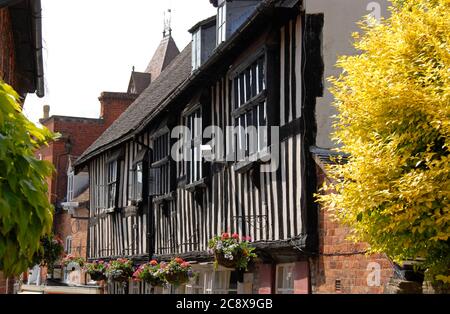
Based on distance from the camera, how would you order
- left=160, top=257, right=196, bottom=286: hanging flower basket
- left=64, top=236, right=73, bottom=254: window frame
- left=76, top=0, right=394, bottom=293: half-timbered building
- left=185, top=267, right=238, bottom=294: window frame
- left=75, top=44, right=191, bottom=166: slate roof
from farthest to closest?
left=64, top=236, right=73, bottom=254: window frame
left=75, top=44, right=191, bottom=166: slate roof
left=160, top=257, right=196, bottom=286: hanging flower basket
left=185, top=267, right=238, bottom=294: window frame
left=76, top=0, right=394, bottom=293: half-timbered building

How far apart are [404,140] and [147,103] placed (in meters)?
16.0

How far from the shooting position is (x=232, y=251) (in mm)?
12164

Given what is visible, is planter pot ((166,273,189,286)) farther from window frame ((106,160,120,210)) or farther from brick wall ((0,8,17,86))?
window frame ((106,160,120,210))

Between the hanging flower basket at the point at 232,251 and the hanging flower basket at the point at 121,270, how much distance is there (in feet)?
22.6

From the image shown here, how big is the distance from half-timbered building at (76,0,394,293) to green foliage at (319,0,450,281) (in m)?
3.82

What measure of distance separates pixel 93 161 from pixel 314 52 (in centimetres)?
1447

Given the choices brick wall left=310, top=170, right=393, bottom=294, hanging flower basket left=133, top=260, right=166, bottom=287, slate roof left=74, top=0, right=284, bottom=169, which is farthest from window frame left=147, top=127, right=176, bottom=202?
brick wall left=310, top=170, right=393, bottom=294

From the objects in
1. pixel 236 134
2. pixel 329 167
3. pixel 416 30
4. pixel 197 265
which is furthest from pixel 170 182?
pixel 416 30

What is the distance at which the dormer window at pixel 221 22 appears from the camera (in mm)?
14898

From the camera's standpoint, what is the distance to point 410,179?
6.39 meters

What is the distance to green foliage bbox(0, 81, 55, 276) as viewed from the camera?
457 centimetres

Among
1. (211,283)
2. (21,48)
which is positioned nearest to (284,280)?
(211,283)

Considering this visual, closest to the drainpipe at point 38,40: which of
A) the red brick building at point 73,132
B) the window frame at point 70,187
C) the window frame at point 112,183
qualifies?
the window frame at point 112,183
